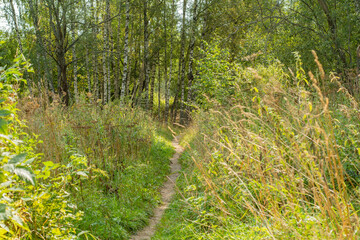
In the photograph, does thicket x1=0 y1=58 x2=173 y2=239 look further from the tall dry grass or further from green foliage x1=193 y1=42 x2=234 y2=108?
green foliage x1=193 y1=42 x2=234 y2=108

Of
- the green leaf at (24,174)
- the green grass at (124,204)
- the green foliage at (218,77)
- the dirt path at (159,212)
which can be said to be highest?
the green foliage at (218,77)

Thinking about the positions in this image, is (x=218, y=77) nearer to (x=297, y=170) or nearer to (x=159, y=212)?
(x=159, y=212)

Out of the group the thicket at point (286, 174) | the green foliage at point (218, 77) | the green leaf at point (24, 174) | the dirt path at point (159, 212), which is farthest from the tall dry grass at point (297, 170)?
the green foliage at point (218, 77)

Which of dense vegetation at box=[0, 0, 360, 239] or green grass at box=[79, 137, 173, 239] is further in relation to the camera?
green grass at box=[79, 137, 173, 239]

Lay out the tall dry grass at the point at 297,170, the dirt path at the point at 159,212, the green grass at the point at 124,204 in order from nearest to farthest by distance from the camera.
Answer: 1. the tall dry grass at the point at 297,170
2. the green grass at the point at 124,204
3. the dirt path at the point at 159,212

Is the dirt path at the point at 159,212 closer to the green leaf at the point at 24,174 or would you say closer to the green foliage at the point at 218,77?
the green leaf at the point at 24,174

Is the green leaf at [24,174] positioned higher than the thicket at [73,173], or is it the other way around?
the green leaf at [24,174]

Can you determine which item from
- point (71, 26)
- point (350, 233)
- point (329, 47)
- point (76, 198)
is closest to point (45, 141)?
point (76, 198)

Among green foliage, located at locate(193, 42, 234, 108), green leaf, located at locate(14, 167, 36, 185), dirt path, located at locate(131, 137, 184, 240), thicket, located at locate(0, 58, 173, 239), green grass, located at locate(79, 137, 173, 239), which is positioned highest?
green foliage, located at locate(193, 42, 234, 108)

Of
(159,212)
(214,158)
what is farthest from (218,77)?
(214,158)

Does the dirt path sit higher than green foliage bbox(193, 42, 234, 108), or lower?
lower

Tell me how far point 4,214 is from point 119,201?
4069 mm

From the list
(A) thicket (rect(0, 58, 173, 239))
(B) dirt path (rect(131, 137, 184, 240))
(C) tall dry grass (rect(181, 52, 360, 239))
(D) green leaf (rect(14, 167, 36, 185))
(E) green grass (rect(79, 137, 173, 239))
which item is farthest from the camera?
(B) dirt path (rect(131, 137, 184, 240))

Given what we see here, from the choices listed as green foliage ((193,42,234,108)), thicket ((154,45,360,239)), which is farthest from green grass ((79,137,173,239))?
green foliage ((193,42,234,108))
